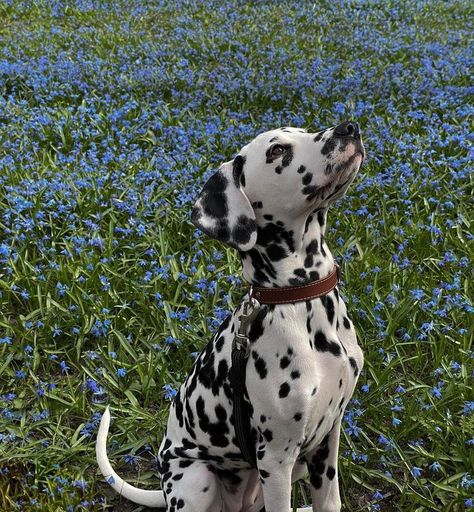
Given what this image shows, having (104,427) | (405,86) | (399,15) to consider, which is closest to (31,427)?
(104,427)

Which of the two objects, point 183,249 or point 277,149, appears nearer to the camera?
point 277,149

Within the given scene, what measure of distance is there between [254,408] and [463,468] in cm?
154

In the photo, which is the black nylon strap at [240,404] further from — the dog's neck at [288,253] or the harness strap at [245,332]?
the dog's neck at [288,253]

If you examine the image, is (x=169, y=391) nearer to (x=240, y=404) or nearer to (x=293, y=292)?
(x=240, y=404)

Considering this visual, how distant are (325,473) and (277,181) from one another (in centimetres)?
146

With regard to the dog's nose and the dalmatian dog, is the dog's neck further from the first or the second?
the dog's nose

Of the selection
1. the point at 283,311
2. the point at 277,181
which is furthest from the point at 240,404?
the point at 277,181

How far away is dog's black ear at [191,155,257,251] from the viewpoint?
2.72 meters

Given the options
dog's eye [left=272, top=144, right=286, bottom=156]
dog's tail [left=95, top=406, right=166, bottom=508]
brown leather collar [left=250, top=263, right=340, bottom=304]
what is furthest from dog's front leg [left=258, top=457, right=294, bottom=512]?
dog's eye [left=272, top=144, right=286, bottom=156]

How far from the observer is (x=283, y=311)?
2.79m

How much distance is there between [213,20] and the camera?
39.9 ft

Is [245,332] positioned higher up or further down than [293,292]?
further down

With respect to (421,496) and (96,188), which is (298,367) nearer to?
(421,496)

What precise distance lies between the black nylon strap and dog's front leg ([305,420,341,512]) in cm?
38
